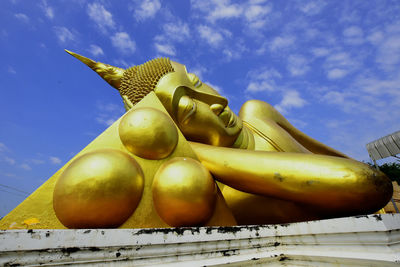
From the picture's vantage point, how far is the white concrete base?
880mm

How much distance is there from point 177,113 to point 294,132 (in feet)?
6.86

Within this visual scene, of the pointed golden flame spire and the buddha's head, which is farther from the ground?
the pointed golden flame spire

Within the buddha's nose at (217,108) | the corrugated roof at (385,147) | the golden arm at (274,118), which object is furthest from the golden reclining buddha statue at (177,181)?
the corrugated roof at (385,147)

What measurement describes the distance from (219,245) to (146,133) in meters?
0.87

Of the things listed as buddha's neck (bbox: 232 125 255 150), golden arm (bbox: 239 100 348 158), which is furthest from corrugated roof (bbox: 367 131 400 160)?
buddha's neck (bbox: 232 125 255 150)

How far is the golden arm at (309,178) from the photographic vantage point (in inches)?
64.3

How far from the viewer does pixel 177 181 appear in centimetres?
163

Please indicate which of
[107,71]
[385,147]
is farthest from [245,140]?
[385,147]

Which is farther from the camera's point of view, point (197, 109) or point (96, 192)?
point (197, 109)

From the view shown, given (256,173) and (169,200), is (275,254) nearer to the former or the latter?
(256,173)

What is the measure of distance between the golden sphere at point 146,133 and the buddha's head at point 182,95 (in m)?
0.56

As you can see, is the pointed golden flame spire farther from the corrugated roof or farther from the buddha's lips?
the corrugated roof

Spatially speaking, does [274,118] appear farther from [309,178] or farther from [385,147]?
[385,147]

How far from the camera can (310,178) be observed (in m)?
1.71
